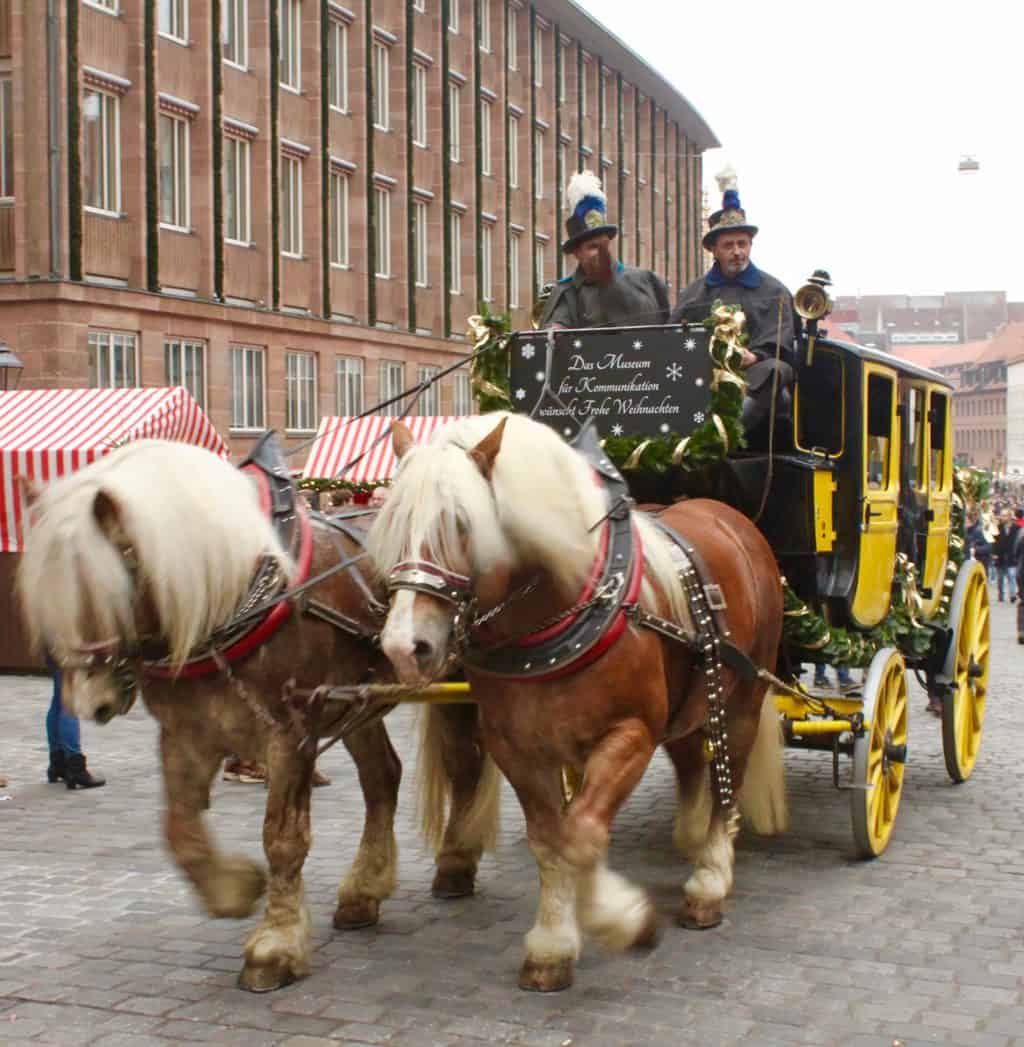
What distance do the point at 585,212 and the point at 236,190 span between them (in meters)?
20.3

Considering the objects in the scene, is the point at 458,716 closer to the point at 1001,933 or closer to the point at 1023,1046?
the point at 1001,933

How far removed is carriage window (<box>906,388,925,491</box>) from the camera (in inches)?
323

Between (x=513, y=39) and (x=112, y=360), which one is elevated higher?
(x=513, y=39)

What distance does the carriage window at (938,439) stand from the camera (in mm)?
8883

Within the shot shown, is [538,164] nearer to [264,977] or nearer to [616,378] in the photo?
[616,378]

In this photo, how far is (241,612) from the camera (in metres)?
4.93

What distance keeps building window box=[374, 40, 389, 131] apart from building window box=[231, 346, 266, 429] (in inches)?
288

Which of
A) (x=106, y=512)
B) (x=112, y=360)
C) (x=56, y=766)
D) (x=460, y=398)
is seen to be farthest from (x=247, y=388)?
(x=106, y=512)

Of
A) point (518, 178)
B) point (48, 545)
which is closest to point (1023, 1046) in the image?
point (48, 545)

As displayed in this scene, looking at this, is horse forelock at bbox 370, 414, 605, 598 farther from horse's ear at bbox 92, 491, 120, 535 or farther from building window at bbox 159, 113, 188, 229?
building window at bbox 159, 113, 188, 229

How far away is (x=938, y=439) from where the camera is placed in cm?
891

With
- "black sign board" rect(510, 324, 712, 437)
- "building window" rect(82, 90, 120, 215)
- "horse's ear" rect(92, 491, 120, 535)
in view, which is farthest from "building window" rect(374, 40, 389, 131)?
"horse's ear" rect(92, 491, 120, 535)

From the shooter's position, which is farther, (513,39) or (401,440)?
(513,39)

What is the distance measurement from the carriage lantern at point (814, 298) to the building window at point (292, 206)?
21.8 metres
